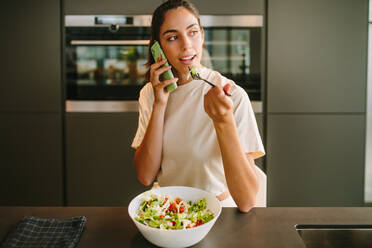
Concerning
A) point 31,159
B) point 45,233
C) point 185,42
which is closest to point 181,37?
point 185,42

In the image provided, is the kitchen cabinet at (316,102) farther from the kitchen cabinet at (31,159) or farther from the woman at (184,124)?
→ the kitchen cabinet at (31,159)

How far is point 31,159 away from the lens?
231cm

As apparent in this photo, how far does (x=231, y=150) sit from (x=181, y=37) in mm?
469

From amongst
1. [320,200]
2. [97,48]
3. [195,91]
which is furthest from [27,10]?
[320,200]

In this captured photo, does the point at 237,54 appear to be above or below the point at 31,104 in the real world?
above

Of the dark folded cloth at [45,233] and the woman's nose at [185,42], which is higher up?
the woman's nose at [185,42]

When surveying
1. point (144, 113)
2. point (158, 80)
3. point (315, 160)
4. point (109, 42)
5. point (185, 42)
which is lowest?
point (315, 160)

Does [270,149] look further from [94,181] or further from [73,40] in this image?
[73,40]

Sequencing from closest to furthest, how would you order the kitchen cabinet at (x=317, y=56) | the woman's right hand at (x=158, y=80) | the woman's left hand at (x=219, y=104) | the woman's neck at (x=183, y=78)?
the woman's left hand at (x=219, y=104), the woman's right hand at (x=158, y=80), the woman's neck at (x=183, y=78), the kitchen cabinet at (x=317, y=56)

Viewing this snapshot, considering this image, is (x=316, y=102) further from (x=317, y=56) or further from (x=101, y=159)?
(x=101, y=159)

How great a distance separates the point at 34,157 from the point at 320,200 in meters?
2.04

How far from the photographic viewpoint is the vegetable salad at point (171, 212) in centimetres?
78

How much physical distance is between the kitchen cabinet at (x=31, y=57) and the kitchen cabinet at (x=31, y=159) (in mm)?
91

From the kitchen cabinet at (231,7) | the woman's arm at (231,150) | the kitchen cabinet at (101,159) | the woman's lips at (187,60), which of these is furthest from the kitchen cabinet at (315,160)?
the woman's arm at (231,150)
